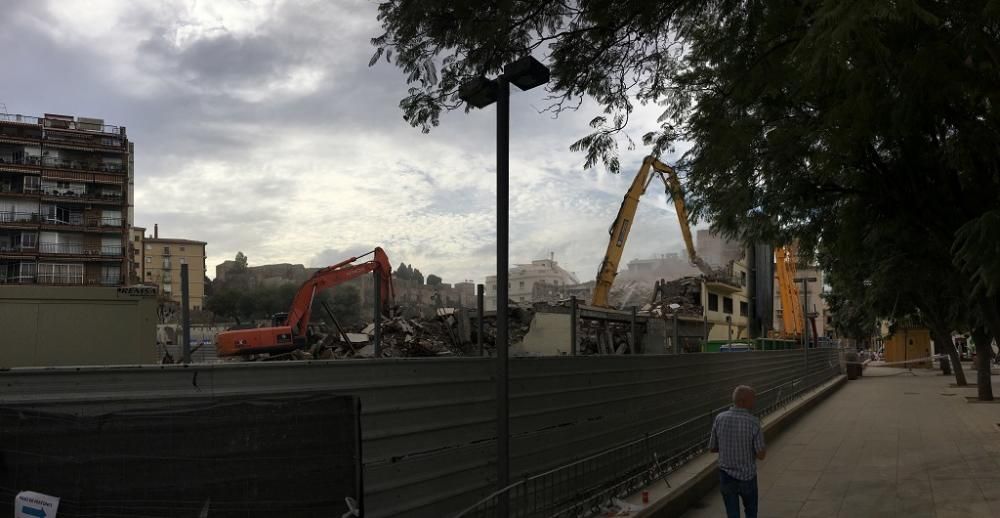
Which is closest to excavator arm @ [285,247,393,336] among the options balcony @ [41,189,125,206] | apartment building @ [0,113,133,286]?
apartment building @ [0,113,133,286]

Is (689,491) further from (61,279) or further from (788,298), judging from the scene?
(61,279)

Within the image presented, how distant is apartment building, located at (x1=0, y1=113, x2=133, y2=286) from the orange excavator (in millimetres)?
60195

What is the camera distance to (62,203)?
74688 mm

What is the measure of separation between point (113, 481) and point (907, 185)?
11679 millimetres

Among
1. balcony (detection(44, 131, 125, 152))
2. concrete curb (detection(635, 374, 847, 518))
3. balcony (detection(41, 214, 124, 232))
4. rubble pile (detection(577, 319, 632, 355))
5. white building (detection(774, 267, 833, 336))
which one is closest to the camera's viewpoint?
concrete curb (detection(635, 374, 847, 518))

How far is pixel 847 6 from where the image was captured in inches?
182

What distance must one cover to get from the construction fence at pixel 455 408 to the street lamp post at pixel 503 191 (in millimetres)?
289

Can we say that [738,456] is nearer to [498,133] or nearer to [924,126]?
[498,133]

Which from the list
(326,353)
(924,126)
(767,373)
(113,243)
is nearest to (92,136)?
(113,243)

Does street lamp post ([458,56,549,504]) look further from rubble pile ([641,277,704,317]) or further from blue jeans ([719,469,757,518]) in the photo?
rubble pile ([641,277,704,317])

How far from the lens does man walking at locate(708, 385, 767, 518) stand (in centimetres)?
631

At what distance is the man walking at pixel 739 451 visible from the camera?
20.7 ft

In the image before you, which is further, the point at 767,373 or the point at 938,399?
the point at 938,399

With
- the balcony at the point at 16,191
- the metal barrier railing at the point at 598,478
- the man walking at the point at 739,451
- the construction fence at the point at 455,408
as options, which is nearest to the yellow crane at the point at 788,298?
the metal barrier railing at the point at 598,478
